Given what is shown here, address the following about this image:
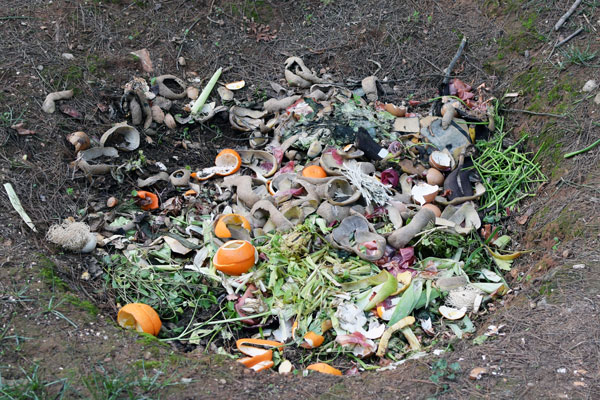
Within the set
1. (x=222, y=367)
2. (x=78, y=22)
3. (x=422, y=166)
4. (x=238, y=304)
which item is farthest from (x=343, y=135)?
(x=78, y=22)

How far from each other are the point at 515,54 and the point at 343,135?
2122 mm

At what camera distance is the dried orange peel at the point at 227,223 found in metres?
3.73

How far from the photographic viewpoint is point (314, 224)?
382 centimetres

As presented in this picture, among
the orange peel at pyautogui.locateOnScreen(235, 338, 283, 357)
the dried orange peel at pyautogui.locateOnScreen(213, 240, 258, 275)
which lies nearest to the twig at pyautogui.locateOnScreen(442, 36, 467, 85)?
the dried orange peel at pyautogui.locateOnScreen(213, 240, 258, 275)

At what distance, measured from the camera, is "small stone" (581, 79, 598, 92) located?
438 centimetres

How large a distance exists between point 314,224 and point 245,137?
161 centimetres

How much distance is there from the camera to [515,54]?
5188mm

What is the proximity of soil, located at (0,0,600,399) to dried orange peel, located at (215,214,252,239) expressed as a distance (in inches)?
35.1

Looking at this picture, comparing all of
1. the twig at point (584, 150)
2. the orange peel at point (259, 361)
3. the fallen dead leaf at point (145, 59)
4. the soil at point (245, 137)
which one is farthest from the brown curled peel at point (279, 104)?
the orange peel at point (259, 361)

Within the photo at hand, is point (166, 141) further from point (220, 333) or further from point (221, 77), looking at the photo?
point (220, 333)

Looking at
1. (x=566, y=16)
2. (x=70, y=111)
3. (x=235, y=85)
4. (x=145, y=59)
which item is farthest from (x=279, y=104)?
(x=566, y=16)

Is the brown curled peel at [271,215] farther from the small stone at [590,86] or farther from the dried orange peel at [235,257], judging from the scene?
the small stone at [590,86]

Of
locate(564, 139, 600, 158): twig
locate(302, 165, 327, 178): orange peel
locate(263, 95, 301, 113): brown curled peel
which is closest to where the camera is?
locate(564, 139, 600, 158): twig

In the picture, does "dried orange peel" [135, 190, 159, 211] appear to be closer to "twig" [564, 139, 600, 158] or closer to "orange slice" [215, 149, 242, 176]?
"orange slice" [215, 149, 242, 176]
